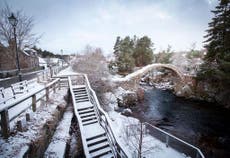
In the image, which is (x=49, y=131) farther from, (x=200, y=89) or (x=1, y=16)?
(x=200, y=89)

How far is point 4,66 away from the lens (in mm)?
16281

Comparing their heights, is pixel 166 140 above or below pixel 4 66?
below

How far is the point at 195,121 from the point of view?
10.9m

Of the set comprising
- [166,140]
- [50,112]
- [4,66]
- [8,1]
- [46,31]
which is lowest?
[166,140]

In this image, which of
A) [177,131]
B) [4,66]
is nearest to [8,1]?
[4,66]

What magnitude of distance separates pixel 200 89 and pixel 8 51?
23.2 meters

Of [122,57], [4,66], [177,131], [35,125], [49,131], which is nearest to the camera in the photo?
[35,125]

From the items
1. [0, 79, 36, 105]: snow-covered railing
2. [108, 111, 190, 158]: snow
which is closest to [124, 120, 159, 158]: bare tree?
[108, 111, 190, 158]: snow

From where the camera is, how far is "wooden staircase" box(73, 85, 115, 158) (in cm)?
564

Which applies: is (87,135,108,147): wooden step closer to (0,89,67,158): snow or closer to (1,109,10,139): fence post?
(0,89,67,158): snow

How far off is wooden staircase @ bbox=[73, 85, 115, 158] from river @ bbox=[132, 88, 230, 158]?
5.01 m

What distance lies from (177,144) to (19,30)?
1805 centimetres

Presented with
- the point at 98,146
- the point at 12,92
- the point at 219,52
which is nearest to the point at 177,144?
the point at 98,146

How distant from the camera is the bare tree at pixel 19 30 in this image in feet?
45.3
